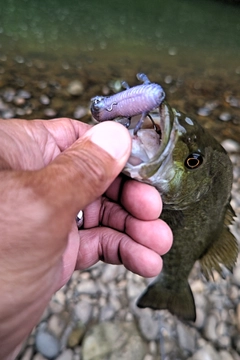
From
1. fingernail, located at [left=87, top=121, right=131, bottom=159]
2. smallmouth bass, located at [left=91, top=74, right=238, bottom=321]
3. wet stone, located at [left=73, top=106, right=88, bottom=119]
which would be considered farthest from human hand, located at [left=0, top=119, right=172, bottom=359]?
wet stone, located at [left=73, top=106, right=88, bottom=119]

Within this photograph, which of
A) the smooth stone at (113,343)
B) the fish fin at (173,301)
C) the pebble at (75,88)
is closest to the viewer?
the fish fin at (173,301)

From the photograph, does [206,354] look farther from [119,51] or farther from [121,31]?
[121,31]

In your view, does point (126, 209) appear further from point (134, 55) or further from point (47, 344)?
point (134, 55)

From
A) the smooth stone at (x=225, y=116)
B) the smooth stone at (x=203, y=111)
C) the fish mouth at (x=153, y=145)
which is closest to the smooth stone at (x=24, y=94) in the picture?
the smooth stone at (x=203, y=111)

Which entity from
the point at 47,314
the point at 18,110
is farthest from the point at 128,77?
the point at 47,314

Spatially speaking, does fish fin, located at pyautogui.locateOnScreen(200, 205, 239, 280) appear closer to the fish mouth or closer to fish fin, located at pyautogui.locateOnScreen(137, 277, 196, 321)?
fish fin, located at pyautogui.locateOnScreen(137, 277, 196, 321)

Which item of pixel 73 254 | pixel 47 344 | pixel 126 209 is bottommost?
pixel 47 344

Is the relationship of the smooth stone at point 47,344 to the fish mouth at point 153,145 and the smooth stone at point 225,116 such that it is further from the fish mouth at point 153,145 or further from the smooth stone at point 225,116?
the smooth stone at point 225,116

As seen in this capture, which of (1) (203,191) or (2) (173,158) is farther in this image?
(1) (203,191)
